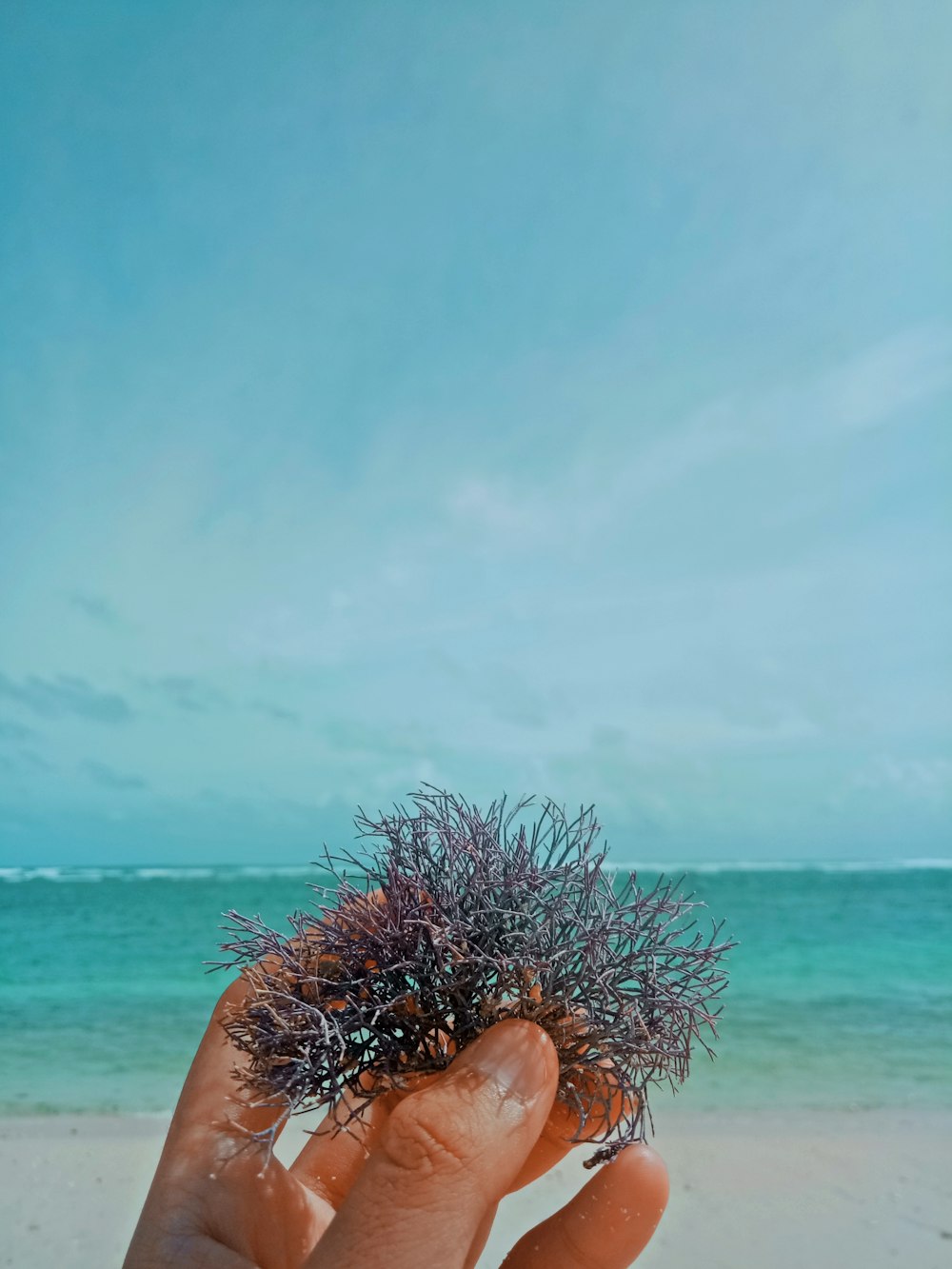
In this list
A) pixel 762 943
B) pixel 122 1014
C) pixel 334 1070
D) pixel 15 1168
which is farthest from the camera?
pixel 762 943

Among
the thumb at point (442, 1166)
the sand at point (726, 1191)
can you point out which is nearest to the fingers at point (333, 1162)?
the thumb at point (442, 1166)

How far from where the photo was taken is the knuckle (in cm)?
98

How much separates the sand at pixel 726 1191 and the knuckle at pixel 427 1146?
3024mm

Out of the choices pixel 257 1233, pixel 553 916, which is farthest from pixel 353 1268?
pixel 553 916

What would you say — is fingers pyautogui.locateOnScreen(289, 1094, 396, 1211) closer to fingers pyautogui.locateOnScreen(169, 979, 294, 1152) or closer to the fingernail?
fingers pyautogui.locateOnScreen(169, 979, 294, 1152)

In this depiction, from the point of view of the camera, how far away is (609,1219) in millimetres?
1229

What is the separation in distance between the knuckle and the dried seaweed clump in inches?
4.6

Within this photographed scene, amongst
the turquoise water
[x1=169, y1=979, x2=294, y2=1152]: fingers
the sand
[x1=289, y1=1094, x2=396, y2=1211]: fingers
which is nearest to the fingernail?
[x1=169, y1=979, x2=294, y2=1152]: fingers

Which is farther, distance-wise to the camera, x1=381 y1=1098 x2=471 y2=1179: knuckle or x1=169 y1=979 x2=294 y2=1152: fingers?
x1=169 y1=979 x2=294 y2=1152: fingers

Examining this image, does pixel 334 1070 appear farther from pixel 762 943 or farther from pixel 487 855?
pixel 762 943

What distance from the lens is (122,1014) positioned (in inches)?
321

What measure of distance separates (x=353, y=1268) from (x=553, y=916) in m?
0.41

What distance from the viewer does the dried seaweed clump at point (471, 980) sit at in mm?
1109

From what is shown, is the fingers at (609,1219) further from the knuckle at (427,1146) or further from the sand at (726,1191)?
the sand at (726,1191)
